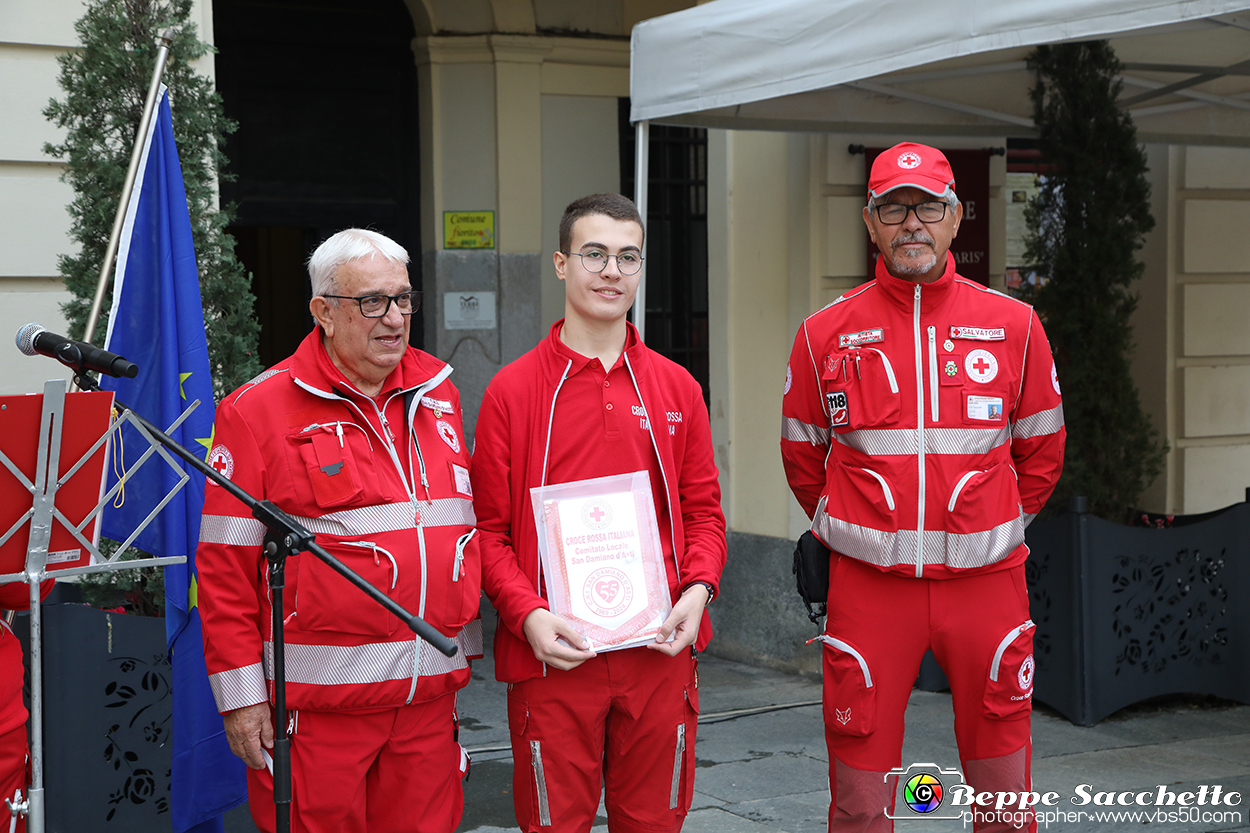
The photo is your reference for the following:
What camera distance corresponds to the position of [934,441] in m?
3.72

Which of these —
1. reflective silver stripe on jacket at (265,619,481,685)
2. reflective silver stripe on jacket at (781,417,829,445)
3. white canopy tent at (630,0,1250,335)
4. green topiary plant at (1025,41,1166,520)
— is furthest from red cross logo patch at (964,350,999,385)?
green topiary plant at (1025,41,1166,520)

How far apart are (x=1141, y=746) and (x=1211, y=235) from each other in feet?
10.3

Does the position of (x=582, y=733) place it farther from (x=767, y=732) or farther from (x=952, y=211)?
(x=767, y=732)

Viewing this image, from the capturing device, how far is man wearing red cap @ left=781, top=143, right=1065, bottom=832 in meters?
3.67

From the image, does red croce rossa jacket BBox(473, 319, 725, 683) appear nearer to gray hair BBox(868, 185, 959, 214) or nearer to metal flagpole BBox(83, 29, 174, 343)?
gray hair BBox(868, 185, 959, 214)

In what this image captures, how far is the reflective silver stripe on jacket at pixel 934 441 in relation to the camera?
3725 mm

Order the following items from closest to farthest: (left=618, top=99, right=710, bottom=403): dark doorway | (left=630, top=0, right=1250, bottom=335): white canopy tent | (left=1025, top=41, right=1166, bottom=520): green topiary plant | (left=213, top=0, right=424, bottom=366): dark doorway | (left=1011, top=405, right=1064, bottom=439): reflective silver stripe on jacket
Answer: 1. (left=1011, top=405, right=1064, bottom=439): reflective silver stripe on jacket
2. (left=630, top=0, right=1250, bottom=335): white canopy tent
3. (left=1025, top=41, right=1166, bottom=520): green topiary plant
4. (left=213, top=0, right=424, bottom=366): dark doorway
5. (left=618, top=99, right=710, bottom=403): dark doorway

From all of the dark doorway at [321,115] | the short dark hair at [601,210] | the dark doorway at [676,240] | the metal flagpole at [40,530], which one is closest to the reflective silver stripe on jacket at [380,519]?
the metal flagpole at [40,530]

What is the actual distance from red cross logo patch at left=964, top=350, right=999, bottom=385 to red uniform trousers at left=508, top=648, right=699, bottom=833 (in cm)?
116

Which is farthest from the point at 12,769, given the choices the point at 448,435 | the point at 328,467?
the point at 448,435

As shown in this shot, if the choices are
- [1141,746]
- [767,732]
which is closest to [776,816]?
[767,732]

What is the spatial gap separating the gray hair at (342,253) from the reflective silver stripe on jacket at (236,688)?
35.2 inches

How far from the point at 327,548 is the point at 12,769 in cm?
96

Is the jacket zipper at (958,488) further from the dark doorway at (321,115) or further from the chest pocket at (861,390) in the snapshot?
the dark doorway at (321,115)
